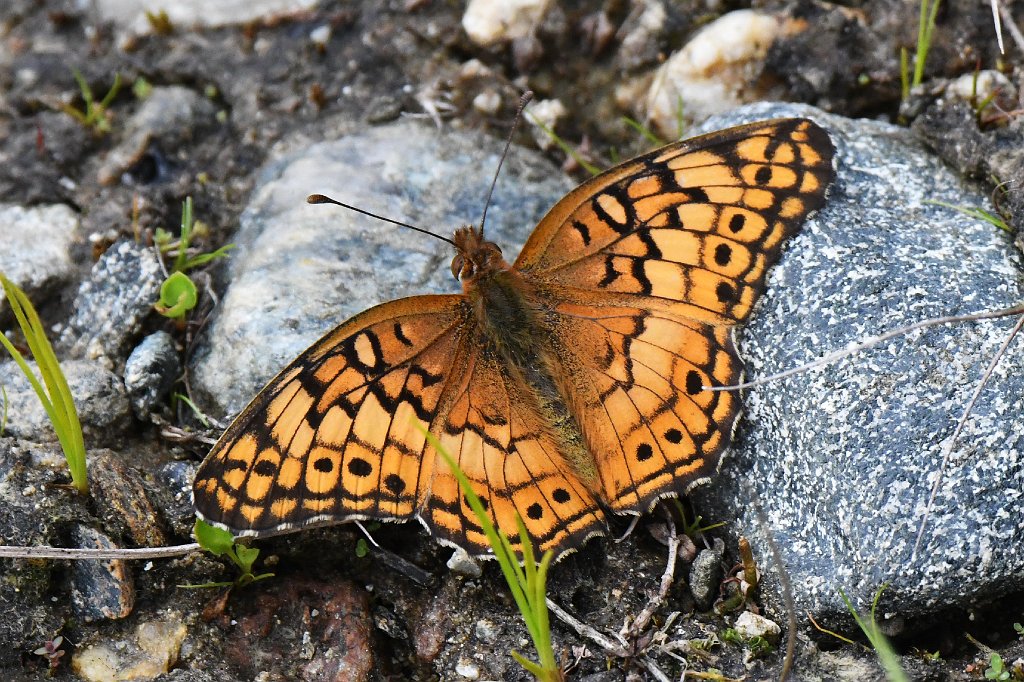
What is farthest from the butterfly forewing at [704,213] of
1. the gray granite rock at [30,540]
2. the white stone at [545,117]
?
the gray granite rock at [30,540]

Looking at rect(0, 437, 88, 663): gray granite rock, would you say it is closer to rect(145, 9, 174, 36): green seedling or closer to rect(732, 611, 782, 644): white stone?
rect(732, 611, 782, 644): white stone

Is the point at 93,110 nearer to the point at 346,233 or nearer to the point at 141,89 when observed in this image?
the point at 141,89

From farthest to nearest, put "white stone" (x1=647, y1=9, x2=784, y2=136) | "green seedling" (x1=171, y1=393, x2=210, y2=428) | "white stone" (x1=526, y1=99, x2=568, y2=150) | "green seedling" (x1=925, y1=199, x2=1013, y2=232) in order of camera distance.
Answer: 1. "white stone" (x1=526, y1=99, x2=568, y2=150)
2. "white stone" (x1=647, y1=9, x2=784, y2=136)
3. "green seedling" (x1=171, y1=393, x2=210, y2=428)
4. "green seedling" (x1=925, y1=199, x2=1013, y2=232)

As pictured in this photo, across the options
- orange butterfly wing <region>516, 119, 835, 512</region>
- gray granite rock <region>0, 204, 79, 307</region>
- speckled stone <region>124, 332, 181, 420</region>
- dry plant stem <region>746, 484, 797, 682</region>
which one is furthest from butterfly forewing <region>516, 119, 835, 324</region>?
gray granite rock <region>0, 204, 79, 307</region>

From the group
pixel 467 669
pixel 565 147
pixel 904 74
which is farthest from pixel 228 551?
pixel 904 74

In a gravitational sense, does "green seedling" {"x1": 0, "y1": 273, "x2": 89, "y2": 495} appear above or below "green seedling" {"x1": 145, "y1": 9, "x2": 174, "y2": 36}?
below

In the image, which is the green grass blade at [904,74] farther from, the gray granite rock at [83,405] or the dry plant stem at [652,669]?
the gray granite rock at [83,405]

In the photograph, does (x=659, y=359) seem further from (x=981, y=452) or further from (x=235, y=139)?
(x=235, y=139)
